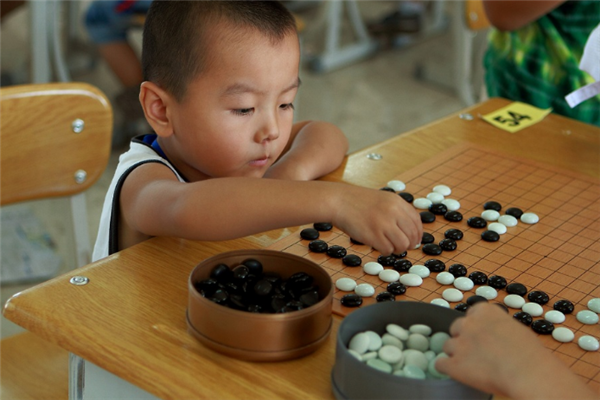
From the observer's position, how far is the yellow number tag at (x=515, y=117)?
1.59 meters

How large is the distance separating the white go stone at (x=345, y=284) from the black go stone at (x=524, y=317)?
196 millimetres

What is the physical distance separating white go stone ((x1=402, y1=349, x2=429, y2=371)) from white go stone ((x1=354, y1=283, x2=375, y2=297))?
8.0 inches

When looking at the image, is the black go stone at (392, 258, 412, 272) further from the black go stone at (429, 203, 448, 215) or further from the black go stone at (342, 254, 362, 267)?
the black go stone at (429, 203, 448, 215)

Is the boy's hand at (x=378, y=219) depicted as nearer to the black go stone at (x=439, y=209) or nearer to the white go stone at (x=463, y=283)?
the white go stone at (x=463, y=283)

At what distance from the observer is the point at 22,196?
142 cm

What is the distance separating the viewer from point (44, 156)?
4.63 feet

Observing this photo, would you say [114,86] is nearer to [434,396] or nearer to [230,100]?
[230,100]

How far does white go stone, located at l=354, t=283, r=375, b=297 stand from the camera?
981 mm

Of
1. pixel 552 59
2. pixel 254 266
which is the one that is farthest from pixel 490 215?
pixel 552 59

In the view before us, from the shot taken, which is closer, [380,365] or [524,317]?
[380,365]

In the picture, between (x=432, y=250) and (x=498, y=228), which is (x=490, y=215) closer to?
(x=498, y=228)

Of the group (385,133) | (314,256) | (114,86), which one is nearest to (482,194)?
(314,256)

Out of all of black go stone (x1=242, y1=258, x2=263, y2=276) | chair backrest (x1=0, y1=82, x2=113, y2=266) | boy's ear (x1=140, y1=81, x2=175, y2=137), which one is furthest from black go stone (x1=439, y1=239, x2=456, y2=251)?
chair backrest (x1=0, y1=82, x2=113, y2=266)

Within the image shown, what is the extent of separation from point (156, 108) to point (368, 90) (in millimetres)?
3064
